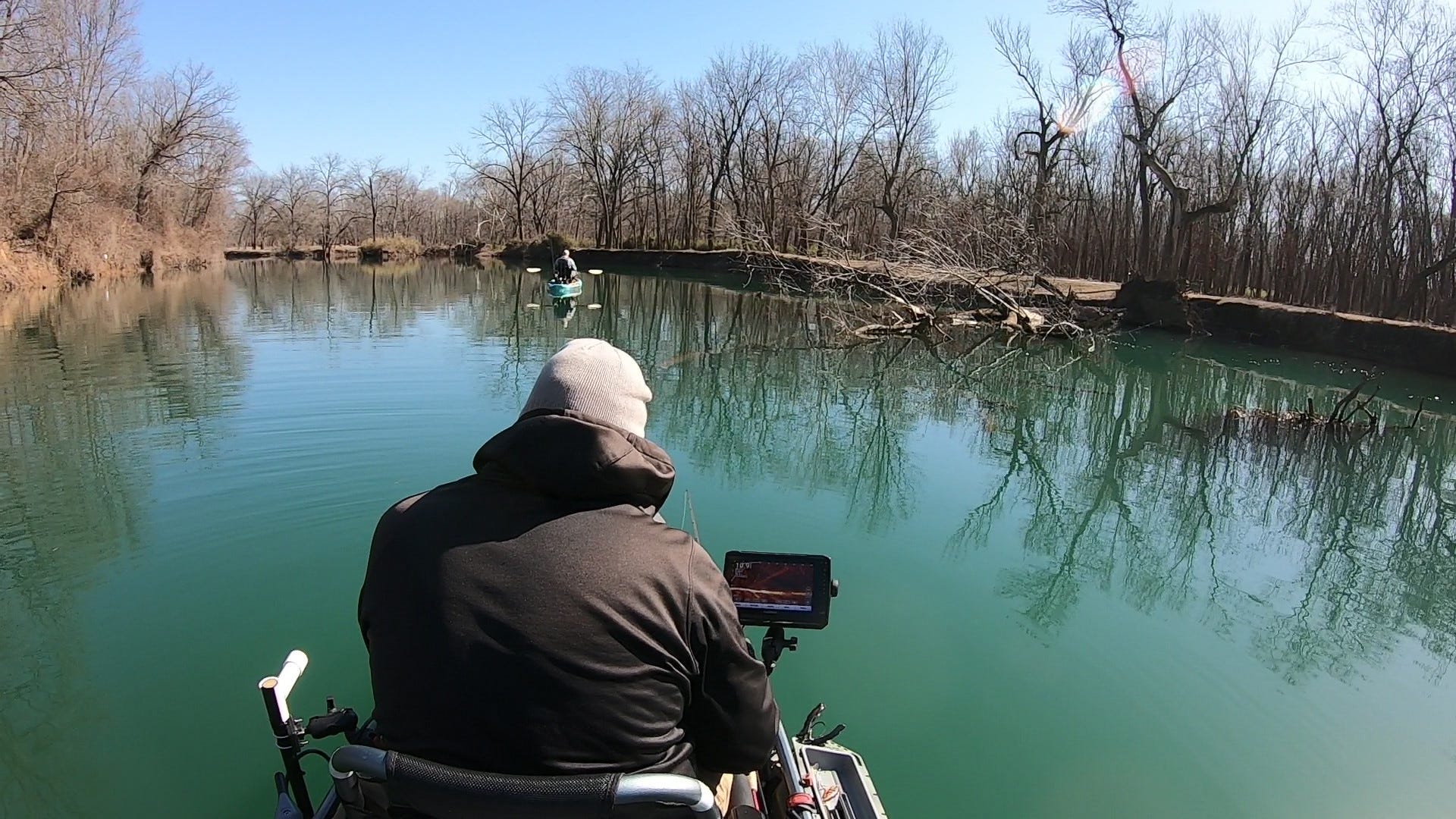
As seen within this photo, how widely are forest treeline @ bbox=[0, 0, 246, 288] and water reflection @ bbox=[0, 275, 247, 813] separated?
831cm

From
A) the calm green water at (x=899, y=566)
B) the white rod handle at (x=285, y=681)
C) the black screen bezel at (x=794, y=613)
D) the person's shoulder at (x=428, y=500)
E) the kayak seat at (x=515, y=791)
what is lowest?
the calm green water at (x=899, y=566)

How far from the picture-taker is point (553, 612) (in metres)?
1.44

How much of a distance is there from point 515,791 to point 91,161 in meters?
37.2

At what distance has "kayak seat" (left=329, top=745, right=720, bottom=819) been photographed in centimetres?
138

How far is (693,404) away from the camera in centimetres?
1129

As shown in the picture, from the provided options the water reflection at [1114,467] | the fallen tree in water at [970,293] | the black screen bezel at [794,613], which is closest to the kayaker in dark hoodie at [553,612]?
the black screen bezel at [794,613]

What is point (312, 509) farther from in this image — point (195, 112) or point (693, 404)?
point (195, 112)

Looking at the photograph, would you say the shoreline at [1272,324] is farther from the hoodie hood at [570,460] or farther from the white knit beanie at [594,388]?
the hoodie hood at [570,460]

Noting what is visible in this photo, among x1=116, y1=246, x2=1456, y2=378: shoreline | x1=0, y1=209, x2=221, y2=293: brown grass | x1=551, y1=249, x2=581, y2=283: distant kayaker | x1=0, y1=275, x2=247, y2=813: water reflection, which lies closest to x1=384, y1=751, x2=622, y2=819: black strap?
x1=0, y1=275, x2=247, y2=813: water reflection

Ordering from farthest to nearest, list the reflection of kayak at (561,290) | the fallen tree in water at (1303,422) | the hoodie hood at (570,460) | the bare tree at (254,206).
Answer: the bare tree at (254,206) < the reflection of kayak at (561,290) < the fallen tree in water at (1303,422) < the hoodie hood at (570,460)

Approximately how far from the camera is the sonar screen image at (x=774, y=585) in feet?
6.94

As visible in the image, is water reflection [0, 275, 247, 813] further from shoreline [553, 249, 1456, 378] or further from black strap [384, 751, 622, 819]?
shoreline [553, 249, 1456, 378]

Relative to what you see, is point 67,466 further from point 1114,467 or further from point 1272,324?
point 1272,324

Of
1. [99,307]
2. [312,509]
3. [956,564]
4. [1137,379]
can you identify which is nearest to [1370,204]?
[1137,379]
